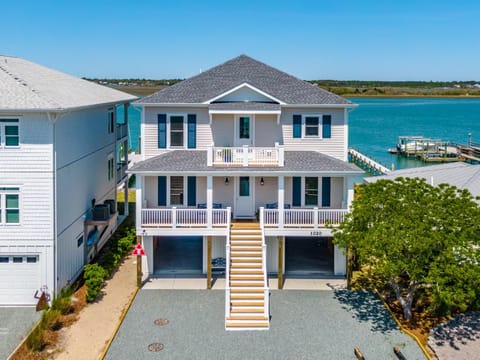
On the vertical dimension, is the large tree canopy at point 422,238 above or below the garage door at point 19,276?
above

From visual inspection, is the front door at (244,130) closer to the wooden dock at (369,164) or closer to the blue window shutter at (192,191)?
the blue window shutter at (192,191)

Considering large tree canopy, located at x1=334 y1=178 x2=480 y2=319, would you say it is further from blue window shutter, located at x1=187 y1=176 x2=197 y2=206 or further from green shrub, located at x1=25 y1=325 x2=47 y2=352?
green shrub, located at x1=25 y1=325 x2=47 y2=352

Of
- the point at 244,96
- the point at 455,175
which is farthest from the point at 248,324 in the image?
the point at 455,175

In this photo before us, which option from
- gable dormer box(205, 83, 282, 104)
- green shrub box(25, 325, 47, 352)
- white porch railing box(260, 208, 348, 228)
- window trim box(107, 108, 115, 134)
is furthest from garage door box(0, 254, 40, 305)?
window trim box(107, 108, 115, 134)

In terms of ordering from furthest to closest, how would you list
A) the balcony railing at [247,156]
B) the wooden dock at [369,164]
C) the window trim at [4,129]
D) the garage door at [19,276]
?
1. the wooden dock at [369,164]
2. the balcony railing at [247,156]
3. the garage door at [19,276]
4. the window trim at [4,129]

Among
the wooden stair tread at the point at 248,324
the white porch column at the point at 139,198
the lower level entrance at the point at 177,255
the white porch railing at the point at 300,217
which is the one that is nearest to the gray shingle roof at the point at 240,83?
the white porch column at the point at 139,198

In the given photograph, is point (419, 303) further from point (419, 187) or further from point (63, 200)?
point (63, 200)
